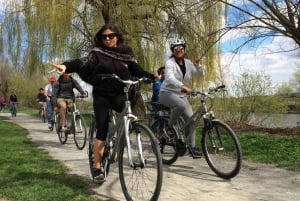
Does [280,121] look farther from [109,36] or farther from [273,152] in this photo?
[109,36]

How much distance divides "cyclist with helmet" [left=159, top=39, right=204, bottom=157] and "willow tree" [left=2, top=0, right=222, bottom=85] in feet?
17.6

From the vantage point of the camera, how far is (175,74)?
644 cm

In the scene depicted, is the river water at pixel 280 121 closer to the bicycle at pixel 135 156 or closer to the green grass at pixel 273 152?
the green grass at pixel 273 152

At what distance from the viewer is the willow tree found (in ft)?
43.5

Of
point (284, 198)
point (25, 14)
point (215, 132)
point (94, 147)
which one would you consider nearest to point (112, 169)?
point (94, 147)

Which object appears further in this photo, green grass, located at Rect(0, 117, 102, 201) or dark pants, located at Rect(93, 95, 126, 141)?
dark pants, located at Rect(93, 95, 126, 141)

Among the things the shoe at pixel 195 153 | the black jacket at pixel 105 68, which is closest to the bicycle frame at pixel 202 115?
the shoe at pixel 195 153

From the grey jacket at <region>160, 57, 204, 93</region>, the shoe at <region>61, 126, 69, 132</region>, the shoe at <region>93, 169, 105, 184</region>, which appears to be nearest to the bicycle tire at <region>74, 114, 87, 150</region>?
the shoe at <region>61, 126, 69, 132</region>

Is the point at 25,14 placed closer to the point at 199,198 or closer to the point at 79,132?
the point at 79,132

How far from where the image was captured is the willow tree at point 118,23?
13.2 metres

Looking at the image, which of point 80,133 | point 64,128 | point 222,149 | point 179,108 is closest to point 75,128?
point 80,133

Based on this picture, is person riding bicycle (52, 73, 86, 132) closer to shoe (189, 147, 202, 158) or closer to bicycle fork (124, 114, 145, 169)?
shoe (189, 147, 202, 158)

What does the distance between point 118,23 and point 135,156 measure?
10.1 metres

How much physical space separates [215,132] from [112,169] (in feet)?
5.12
